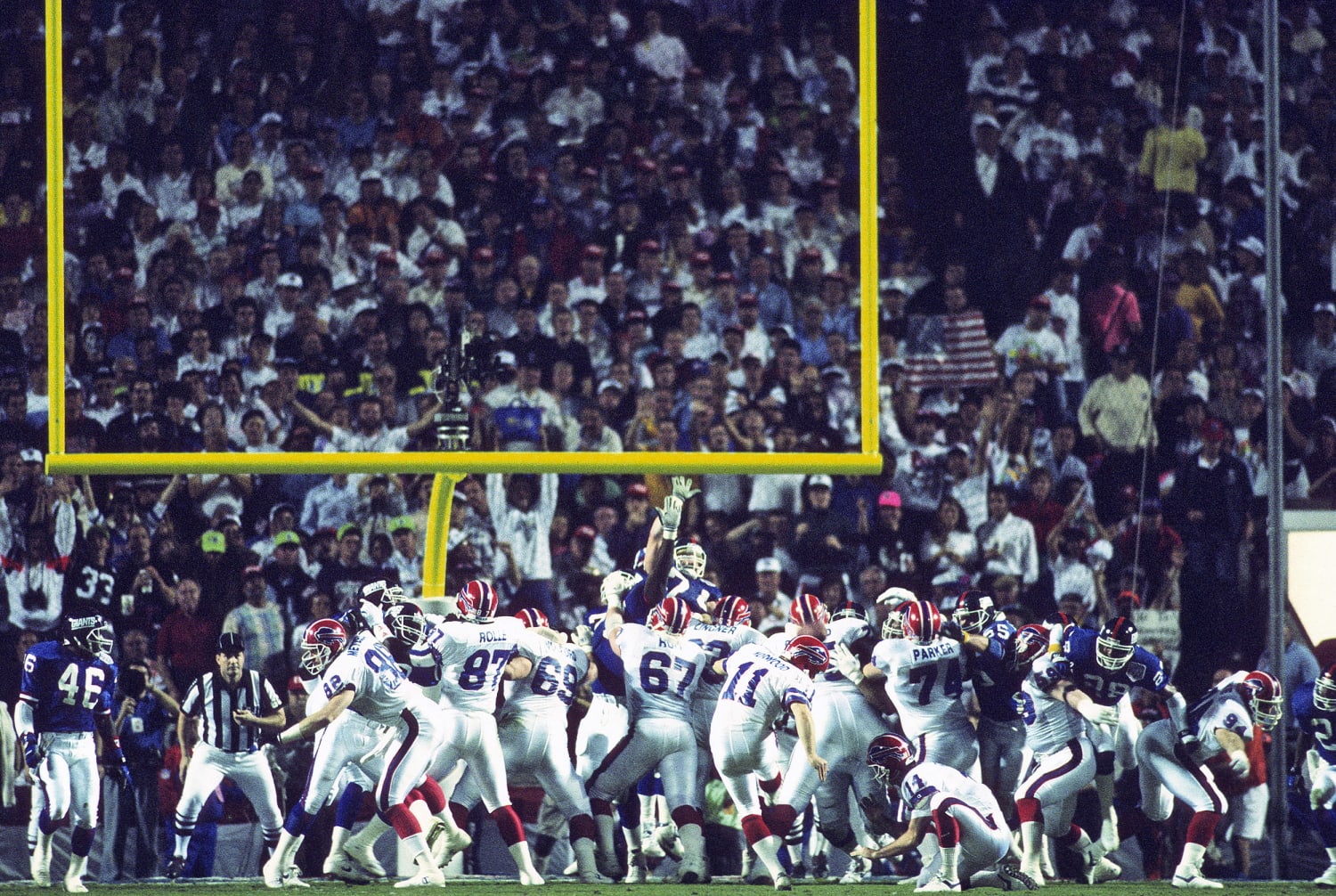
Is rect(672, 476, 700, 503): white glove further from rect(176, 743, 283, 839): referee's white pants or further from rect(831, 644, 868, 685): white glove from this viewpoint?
rect(176, 743, 283, 839): referee's white pants

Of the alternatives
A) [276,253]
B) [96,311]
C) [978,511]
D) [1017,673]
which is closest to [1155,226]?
[978,511]

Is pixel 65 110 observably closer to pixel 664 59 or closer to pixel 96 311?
pixel 96 311

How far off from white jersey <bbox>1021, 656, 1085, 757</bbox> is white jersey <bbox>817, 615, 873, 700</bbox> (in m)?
0.88

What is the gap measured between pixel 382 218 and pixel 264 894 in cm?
616

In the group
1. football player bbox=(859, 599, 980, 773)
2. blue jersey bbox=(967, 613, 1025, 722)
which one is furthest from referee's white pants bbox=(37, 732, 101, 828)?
blue jersey bbox=(967, 613, 1025, 722)

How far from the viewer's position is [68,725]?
32.4 feet

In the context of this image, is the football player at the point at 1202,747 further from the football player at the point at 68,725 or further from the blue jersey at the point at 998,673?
the football player at the point at 68,725

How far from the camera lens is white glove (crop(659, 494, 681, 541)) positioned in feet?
33.3

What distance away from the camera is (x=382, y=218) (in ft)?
47.0

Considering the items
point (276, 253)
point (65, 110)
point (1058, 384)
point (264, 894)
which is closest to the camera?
point (264, 894)

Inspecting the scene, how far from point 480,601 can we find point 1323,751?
444 centimetres

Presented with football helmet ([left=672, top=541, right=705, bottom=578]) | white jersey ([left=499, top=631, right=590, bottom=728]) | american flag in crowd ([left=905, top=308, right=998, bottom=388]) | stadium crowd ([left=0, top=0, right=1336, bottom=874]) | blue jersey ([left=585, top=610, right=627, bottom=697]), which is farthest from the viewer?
american flag in crowd ([left=905, top=308, right=998, bottom=388])

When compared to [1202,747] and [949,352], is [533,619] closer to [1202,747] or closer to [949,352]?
[1202,747]

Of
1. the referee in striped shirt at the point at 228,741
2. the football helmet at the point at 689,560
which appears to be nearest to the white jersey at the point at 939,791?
the football helmet at the point at 689,560
